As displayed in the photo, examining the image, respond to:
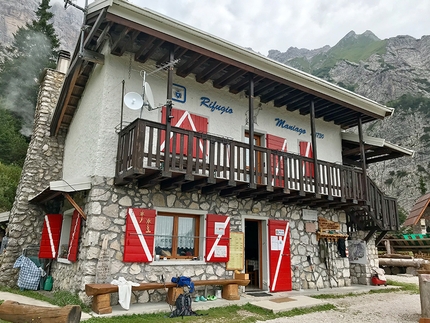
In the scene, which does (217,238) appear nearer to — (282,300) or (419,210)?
(282,300)

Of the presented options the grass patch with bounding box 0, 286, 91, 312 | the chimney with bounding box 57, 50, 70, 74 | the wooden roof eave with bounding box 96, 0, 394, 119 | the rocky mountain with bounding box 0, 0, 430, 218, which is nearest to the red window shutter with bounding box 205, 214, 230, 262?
the grass patch with bounding box 0, 286, 91, 312

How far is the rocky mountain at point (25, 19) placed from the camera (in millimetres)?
69500

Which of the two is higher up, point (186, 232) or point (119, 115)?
point (119, 115)

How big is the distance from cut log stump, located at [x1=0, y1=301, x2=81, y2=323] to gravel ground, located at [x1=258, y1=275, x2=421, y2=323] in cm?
448

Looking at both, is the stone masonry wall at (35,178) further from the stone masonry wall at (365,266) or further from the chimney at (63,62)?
the stone masonry wall at (365,266)

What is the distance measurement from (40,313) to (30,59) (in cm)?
3292

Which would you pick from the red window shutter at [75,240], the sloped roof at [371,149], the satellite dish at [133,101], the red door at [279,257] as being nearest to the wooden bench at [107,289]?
the red window shutter at [75,240]

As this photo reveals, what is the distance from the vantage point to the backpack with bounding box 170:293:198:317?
646 centimetres

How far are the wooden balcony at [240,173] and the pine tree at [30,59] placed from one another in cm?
2414

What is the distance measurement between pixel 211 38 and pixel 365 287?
9.26 m

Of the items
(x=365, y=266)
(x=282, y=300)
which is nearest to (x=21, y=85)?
(x=282, y=300)

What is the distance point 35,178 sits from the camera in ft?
34.3

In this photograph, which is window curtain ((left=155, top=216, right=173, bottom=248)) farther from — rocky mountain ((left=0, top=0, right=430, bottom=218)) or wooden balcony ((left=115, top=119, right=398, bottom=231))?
rocky mountain ((left=0, top=0, right=430, bottom=218))

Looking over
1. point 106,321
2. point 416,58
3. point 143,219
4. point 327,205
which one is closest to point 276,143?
point 327,205
